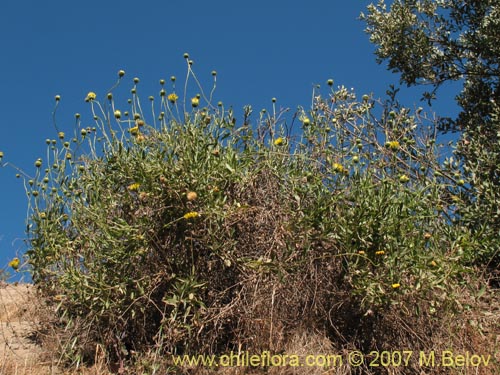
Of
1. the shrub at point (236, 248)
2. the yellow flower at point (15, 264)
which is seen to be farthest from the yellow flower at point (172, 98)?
the yellow flower at point (15, 264)

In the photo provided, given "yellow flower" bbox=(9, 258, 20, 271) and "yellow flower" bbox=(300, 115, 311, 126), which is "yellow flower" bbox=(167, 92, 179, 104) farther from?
"yellow flower" bbox=(9, 258, 20, 271)

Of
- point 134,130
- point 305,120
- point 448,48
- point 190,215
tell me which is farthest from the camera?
point 448,48

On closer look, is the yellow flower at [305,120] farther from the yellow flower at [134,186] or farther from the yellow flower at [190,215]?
the yellow flower at [134,186]

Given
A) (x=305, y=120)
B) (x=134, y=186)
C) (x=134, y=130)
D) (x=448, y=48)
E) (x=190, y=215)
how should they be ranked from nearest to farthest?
(x=190, y=215)
(x=134, y=186)
(x=134, y=130)
(x=305, y=120)
(x=448, y=48)

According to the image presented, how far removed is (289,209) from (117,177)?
140 cm

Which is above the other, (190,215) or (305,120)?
(305,120)

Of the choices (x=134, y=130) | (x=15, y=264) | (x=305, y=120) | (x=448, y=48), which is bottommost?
(x=15, y=264)

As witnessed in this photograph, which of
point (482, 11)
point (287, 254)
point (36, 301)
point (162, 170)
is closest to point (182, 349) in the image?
point (287, 254)

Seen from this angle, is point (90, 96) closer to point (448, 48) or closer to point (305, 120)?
point (305, 120)

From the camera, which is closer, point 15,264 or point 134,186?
point 134,186

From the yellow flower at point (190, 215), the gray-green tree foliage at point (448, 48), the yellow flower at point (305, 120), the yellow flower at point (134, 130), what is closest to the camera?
the yellow flower at point (190, 215)

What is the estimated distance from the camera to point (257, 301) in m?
4.40

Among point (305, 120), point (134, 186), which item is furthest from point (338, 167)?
point (134, 186)

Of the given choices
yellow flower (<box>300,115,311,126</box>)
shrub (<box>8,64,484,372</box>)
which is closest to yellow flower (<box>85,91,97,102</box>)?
shrub (<box>8,64,484,372</box>)
